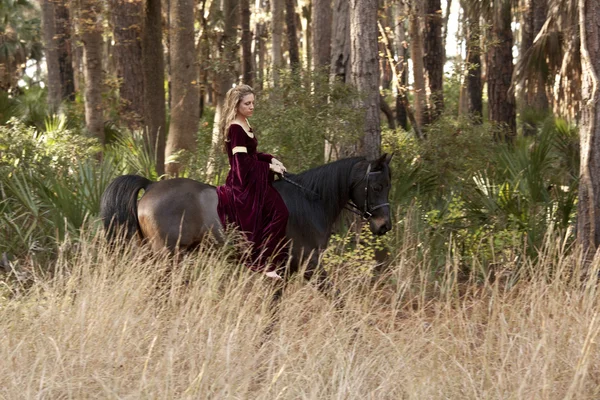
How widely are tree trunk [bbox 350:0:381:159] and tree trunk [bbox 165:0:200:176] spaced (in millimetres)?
4530

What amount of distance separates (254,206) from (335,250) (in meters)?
2.39

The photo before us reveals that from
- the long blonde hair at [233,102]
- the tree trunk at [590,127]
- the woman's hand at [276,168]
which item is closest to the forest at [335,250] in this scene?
the tree trunk at [590,127]

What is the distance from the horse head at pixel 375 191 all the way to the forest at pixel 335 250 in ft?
1.60

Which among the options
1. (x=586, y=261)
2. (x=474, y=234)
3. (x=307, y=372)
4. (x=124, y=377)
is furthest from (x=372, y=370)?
(x=474, y=234)

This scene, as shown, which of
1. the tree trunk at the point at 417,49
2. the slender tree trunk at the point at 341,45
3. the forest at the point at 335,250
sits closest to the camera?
the forest at the point at 335,250

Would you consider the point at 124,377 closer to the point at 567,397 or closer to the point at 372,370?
the point at 372,370

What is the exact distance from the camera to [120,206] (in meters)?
7.15

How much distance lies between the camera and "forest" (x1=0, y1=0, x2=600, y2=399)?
5176mm

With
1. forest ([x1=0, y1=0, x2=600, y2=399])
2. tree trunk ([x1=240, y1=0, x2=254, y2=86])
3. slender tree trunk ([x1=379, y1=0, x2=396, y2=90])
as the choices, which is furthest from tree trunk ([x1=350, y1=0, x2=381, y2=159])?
tree trunk ([x1=240, y1=0, x2=254, y2=86])

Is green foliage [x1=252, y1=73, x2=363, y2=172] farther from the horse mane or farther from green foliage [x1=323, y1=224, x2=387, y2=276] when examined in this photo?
the horse mane

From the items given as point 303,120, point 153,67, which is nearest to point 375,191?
point 303,120

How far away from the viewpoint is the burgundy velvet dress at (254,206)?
7.02m

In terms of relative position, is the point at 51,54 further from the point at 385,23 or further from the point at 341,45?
the point at 385,23

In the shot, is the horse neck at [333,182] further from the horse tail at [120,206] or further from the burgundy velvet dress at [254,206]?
the horse tail at [120,206]
